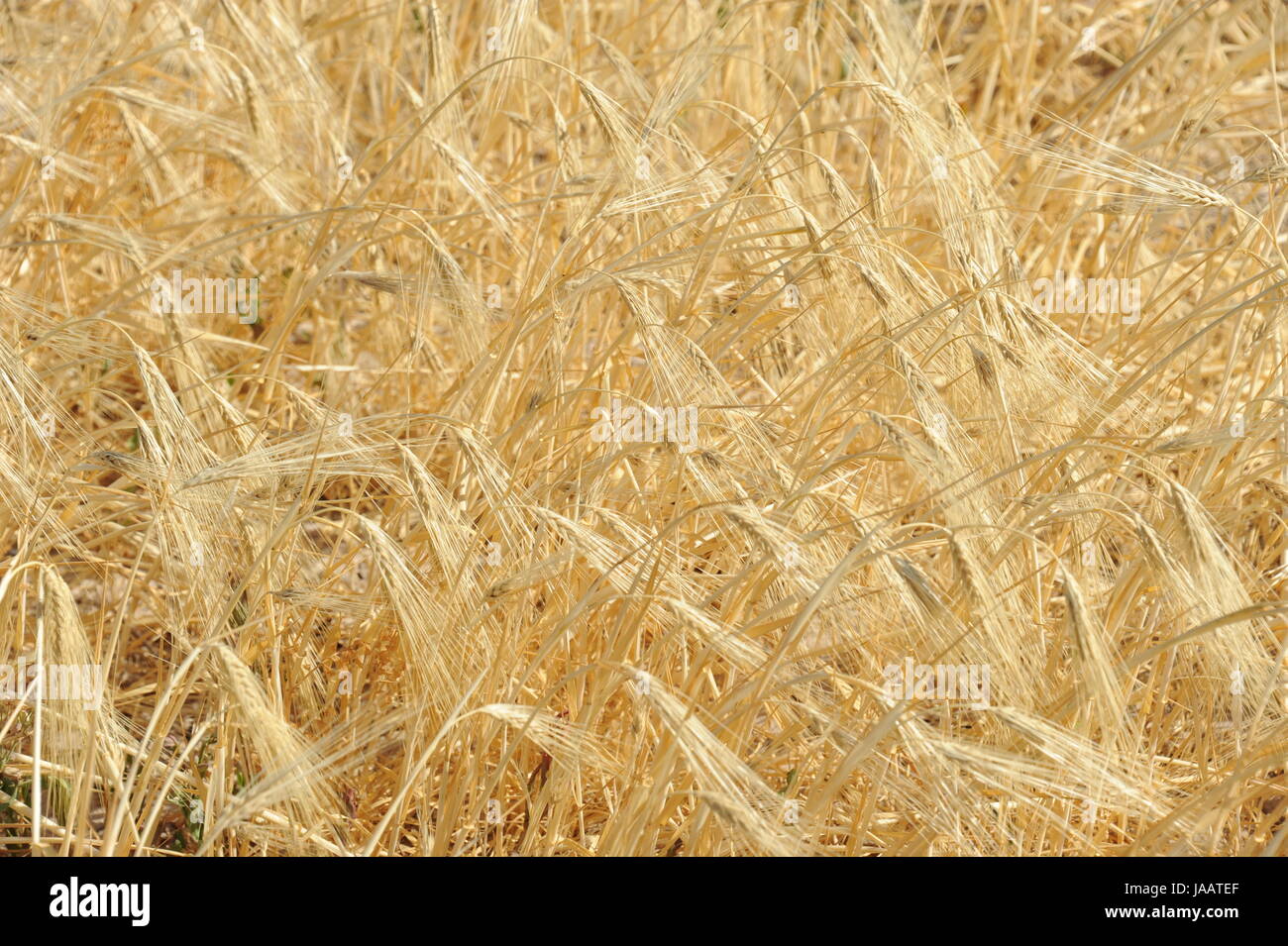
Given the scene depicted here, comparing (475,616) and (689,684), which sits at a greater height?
(475,616)

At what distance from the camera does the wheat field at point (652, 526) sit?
1423 millimetres

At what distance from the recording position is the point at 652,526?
5.78ft

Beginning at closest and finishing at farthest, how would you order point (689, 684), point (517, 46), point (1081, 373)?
point (689, 684) → point (1081, 373) → point (517, 46)

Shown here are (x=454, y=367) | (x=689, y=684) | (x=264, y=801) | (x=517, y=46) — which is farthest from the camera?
(x=454, y=367)

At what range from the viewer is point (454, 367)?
256 cm

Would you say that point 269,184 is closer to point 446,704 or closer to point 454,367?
point 454,367

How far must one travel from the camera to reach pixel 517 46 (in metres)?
2.12

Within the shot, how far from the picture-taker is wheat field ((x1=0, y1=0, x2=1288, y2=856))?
1.42 metres

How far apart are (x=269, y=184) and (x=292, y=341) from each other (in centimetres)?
87

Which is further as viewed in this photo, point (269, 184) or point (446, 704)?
point (269, 184)

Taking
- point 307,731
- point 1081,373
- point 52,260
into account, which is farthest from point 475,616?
point 52,260

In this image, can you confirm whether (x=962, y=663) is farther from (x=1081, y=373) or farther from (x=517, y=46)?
(x=517, y=46)
